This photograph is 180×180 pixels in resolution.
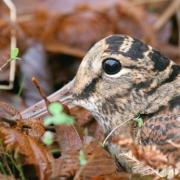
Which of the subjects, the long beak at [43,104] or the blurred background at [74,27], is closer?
the long beak at [43,104]

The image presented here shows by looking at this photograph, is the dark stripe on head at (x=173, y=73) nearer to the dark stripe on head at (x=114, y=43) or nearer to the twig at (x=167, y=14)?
the dark stripe on head at (x=114, y=43)

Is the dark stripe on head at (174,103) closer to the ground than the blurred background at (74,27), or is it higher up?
closer to the ground

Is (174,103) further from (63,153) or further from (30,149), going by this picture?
(30,149)

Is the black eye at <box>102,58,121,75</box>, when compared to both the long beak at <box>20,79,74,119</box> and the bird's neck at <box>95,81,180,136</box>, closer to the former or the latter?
the bird's neck at <box>95,81,180,136</box>

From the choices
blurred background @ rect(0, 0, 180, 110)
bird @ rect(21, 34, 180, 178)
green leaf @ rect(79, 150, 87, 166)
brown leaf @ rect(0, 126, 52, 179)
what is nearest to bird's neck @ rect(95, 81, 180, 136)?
bird @ rect(21, 34, 180, 178)

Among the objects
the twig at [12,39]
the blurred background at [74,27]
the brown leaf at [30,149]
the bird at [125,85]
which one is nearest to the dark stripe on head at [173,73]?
the bird at [125,85]

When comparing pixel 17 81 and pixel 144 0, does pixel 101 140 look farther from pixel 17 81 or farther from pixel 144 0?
pixel 144 0

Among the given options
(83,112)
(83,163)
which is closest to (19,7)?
(83,112)
